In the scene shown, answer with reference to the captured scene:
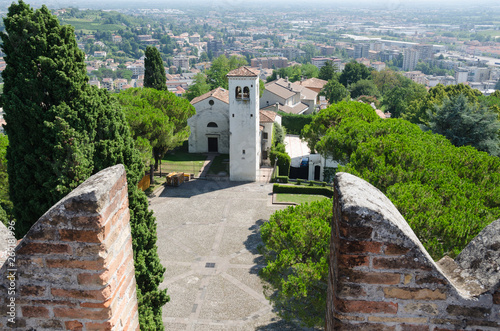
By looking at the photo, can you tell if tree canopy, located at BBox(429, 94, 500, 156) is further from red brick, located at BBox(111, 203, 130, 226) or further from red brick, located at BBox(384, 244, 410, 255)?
red brick, located at BBox(111, 203, 130, 226)

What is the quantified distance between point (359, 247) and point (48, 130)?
1194cm

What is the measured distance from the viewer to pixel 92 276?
363 centimetres

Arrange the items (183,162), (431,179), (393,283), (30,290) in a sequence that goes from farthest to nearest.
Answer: (183,162)
(431,179)
(30,290)
(393,283)

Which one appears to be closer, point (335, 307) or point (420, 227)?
point (335, 307)

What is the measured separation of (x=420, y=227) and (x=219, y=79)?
5231 cm

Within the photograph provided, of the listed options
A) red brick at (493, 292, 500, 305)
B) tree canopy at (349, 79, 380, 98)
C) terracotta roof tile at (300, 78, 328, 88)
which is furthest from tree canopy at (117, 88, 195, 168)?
tree canopy at (349, 79, 380, 98)

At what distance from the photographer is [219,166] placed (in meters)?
34.9

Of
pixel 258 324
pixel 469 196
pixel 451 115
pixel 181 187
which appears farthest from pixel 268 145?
pixel 469 196

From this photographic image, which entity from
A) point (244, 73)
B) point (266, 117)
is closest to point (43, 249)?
point (244, 73)

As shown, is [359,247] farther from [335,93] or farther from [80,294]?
[335,93]

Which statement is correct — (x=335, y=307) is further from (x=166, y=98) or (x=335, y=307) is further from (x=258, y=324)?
(x=166, y=98)

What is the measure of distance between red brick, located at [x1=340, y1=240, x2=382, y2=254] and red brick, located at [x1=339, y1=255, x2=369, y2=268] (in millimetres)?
47

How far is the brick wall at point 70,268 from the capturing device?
354cm

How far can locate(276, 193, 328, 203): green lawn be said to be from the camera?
27877 mm
